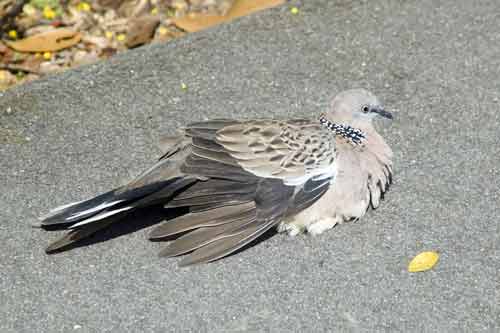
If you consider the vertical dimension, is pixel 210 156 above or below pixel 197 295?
above

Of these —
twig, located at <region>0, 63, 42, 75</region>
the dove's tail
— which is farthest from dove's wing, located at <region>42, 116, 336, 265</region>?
twig, located at <region>0, 63, 42, 75</region>

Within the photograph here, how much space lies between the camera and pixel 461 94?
647 centimetres

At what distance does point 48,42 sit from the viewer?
716cm

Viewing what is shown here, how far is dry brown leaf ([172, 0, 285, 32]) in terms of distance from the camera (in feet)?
24.3

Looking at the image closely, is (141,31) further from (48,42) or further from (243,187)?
(243,187)

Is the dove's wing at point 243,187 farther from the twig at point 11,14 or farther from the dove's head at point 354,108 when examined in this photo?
the twig at point 11,14

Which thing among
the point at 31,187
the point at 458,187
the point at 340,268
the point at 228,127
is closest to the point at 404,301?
the point at 340,268

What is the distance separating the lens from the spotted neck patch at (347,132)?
5.39m

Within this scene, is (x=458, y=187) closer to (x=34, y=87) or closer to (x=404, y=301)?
(x=404, y=301)

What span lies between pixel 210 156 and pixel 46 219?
115 centimetres

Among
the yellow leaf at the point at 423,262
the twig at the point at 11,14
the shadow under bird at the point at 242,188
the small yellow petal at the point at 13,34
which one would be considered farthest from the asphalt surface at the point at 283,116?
the twig at the point at 11,14

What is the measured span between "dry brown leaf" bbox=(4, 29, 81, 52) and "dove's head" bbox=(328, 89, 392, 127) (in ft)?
9.44

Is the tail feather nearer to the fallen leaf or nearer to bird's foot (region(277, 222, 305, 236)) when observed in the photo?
bird's foot (region(277, 222, 305, 236))

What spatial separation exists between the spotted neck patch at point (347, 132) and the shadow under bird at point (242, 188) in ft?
0.03
